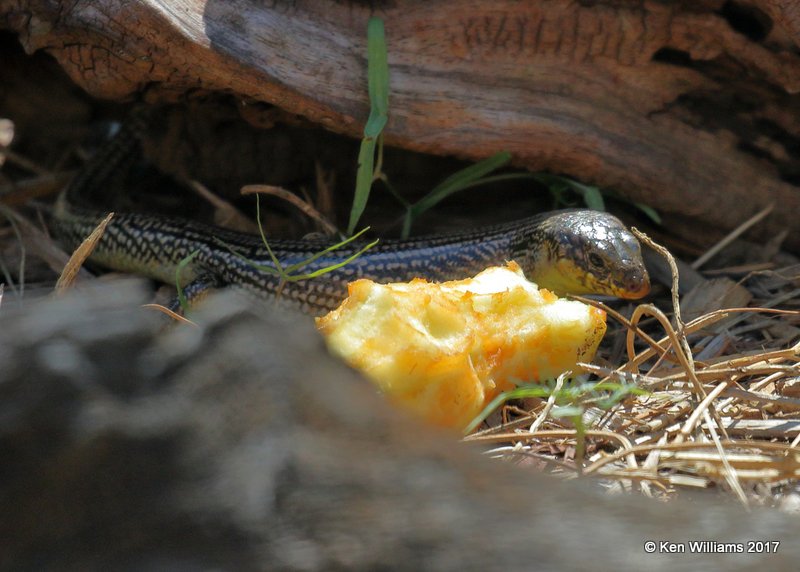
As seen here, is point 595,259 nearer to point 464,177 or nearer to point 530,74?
point 464,177

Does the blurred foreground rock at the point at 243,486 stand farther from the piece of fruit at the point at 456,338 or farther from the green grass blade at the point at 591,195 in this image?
the green grass blade at the point at 591,195

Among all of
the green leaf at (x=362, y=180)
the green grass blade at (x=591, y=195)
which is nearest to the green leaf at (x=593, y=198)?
the green grass blade at (x=591, y=195)

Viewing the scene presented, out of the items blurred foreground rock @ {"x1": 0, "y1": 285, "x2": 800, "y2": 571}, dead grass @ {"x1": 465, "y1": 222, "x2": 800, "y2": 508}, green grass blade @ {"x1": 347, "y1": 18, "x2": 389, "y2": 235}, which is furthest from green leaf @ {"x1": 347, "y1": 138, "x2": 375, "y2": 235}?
blurred foreground rock @ {"x1": 0, "y1": 285, "x2": 800, "y2": 571}

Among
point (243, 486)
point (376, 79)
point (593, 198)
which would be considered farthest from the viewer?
point (593, 198)

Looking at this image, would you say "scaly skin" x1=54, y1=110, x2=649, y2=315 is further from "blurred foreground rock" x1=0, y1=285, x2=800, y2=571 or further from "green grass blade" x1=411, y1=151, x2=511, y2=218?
"blurred foreground rock" x1=0, y1=285, x2=800, y2=571

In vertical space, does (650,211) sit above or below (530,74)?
below

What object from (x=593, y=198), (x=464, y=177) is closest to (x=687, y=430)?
(x=593, y=198)
